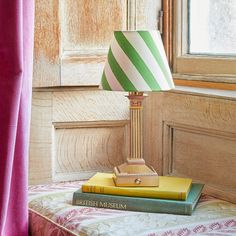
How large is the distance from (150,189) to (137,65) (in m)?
0.31

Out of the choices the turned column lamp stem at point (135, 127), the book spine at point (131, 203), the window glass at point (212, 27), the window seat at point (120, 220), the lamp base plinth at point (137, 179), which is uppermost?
the window glass at point (212, 27)

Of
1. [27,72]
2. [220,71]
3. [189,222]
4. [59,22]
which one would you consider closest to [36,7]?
[59,22]

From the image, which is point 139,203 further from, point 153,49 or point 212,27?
point 212,27

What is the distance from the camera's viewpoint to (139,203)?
1476 millimetres

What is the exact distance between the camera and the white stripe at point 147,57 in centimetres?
149

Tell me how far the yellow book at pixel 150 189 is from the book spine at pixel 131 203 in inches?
0.7

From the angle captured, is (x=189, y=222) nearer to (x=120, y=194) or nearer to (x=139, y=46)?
(x=120, y=194)

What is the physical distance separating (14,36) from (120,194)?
0.47 metres

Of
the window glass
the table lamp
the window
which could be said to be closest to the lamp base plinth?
the table lamp

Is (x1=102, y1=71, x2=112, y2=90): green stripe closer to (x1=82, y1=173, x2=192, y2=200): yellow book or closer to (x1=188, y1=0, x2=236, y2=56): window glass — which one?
(x1=82, y1=173, x2=192, y2=200): yellow book

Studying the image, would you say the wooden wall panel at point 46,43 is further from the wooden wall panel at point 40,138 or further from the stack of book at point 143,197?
the stack of book at point 143,197

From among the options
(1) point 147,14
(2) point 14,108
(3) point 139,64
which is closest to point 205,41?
(1) point 147,14

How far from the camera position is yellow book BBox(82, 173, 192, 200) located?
4.85ft

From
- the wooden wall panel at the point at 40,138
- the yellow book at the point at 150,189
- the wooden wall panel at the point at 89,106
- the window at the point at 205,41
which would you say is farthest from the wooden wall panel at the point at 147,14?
the yellow book at the point at 150,189
